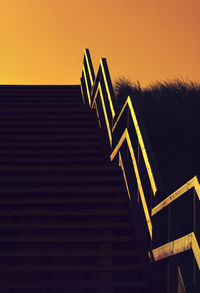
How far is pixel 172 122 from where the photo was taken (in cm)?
1335

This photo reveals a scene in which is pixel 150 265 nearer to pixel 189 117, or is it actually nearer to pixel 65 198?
pixel 65 198

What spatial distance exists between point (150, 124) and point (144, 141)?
7242mm

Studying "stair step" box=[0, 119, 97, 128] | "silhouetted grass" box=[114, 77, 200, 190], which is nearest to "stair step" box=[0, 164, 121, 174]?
"stair step" box=[0, 119, 97, 128]

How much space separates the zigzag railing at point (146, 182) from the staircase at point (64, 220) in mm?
257

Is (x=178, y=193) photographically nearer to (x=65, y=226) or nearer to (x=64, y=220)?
(x=65, y=226)

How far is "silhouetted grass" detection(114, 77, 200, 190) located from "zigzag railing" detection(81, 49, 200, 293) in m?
1.87

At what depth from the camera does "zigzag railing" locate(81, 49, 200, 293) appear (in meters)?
4.23

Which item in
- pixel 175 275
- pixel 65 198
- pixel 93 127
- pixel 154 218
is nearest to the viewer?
pixel 175 275

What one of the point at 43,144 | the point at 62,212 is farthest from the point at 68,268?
the point at 43,144

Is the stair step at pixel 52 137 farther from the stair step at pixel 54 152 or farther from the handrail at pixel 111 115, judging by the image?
the stair step at pixel 54 152

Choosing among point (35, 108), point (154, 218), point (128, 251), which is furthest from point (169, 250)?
point (35, 108)

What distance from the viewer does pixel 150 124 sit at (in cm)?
1313

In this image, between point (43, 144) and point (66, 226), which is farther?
point (43, 144)

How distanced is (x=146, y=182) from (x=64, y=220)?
1016 mm
